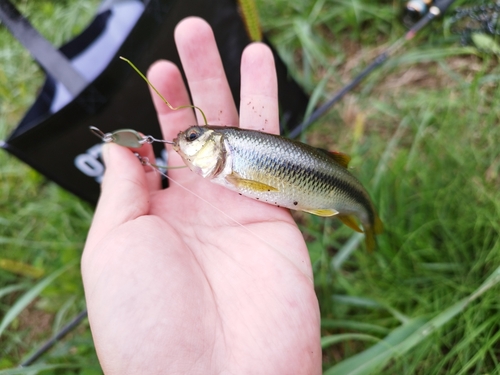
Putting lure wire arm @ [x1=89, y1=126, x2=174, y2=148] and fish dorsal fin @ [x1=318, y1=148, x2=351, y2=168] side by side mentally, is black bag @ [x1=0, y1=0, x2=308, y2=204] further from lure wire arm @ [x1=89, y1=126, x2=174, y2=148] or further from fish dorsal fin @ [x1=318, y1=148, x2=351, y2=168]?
fish dorsal fin @ [x1=318, y1=148, x2=351, y2=168]

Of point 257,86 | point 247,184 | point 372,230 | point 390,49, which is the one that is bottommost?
point 372,230

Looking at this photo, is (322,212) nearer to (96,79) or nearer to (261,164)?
(261,164)

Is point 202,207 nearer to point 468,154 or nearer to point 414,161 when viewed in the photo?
point 414,161

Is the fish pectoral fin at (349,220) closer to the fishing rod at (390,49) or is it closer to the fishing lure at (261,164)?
the fishing lure at (261,164)

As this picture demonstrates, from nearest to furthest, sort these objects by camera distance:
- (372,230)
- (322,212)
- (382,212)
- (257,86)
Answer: (322,212), (257,86), (372,230), (382,212)

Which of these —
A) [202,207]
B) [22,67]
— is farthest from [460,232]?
[22,67]

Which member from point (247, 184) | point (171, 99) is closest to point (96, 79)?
point (171, 99)

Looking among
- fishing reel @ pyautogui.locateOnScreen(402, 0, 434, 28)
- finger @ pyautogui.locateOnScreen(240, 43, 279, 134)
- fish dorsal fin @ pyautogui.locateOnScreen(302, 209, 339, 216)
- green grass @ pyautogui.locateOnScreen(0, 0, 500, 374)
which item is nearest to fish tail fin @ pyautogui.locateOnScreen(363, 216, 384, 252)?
green grass @ pyautogui.locateOnScreen(0, 0, 500, 374)

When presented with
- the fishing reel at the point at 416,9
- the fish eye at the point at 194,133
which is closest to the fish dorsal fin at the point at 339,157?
the fish eye at the point at 194,133
